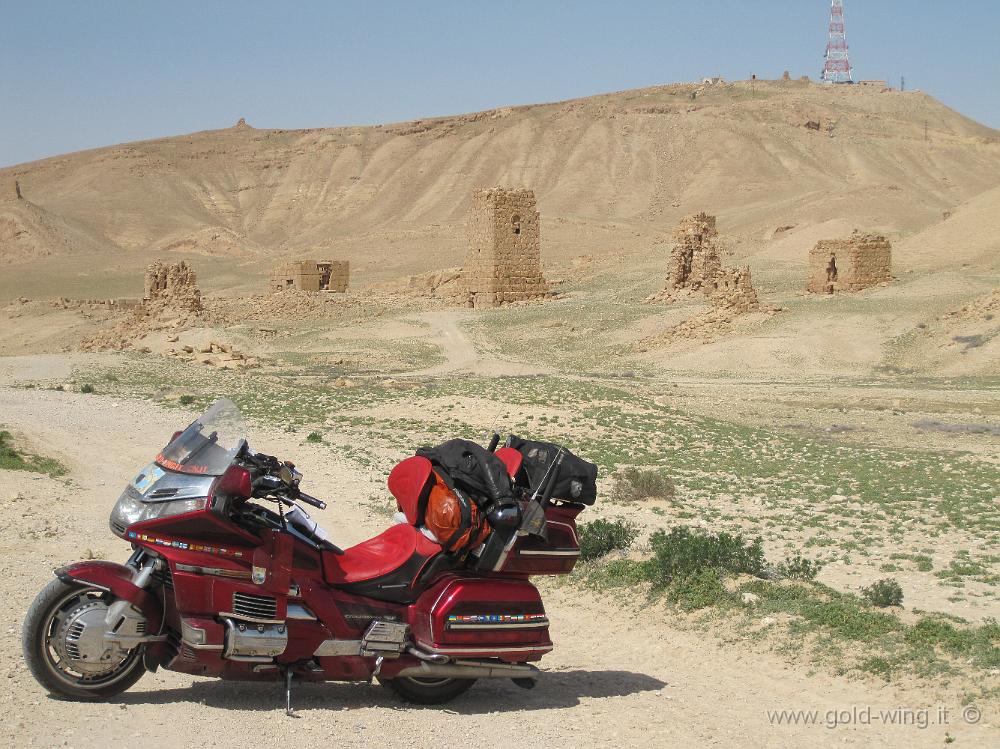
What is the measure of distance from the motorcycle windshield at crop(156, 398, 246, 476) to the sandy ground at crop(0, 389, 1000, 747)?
3.78ft

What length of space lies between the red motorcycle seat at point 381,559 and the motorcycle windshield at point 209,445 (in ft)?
2.42

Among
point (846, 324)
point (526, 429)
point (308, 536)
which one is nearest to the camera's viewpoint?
point (308, 536)

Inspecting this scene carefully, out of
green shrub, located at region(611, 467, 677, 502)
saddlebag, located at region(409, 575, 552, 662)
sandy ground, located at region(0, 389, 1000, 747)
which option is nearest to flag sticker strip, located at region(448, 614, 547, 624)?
saddlebag, located at region(409, 575, 552, 662)

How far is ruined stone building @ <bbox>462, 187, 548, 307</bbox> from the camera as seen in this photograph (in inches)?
1603

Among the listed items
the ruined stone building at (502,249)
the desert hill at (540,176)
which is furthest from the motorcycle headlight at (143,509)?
the desert hill at (540,176)

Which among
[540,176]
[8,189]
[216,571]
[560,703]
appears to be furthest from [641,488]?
[8,189]

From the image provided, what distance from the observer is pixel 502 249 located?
41219 millimetres

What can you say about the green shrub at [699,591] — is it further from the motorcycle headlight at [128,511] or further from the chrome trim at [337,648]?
the motorcycle headlight at [128,511]

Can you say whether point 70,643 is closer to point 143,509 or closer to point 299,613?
point 143,509

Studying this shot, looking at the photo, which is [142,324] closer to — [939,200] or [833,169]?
[939,200]

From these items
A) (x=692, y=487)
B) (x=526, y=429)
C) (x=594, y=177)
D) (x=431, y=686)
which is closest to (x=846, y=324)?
(x=526, y=429)

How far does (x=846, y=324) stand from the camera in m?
30.3

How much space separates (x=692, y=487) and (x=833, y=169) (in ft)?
272

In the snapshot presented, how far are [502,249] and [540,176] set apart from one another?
56366 mm
